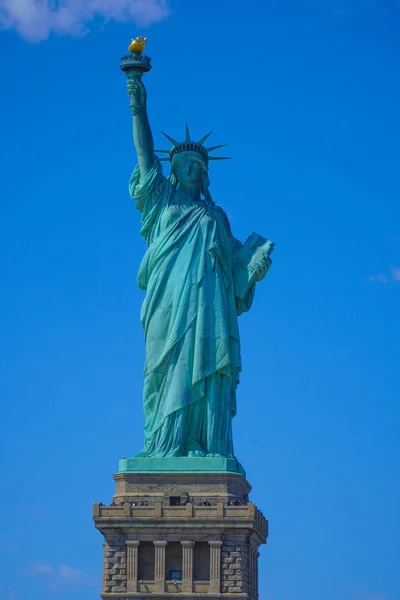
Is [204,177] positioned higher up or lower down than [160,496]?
higher up

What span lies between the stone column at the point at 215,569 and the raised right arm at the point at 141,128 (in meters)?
12.1

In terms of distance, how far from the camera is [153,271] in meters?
53.0

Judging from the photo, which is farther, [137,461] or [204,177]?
[204,177]

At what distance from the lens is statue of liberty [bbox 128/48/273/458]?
51.3 meters

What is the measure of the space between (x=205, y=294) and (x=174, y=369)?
8.43 ft

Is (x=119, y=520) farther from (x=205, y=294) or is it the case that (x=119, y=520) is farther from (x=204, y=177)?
(x=204, y=177)

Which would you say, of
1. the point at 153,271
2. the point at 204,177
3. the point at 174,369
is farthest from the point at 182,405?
the point at 204,177

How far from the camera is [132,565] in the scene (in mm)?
49094

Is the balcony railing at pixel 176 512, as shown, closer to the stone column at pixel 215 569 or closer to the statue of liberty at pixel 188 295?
the stone column at pixel 215 569

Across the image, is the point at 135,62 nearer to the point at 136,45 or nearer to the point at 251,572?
the point at 136,45

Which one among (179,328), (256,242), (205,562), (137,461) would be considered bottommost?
(205,562)

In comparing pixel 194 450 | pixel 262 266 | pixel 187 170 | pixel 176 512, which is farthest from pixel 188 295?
pixel 176 512

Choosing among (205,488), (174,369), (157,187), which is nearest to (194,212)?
(157,187)

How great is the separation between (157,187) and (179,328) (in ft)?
15.6
